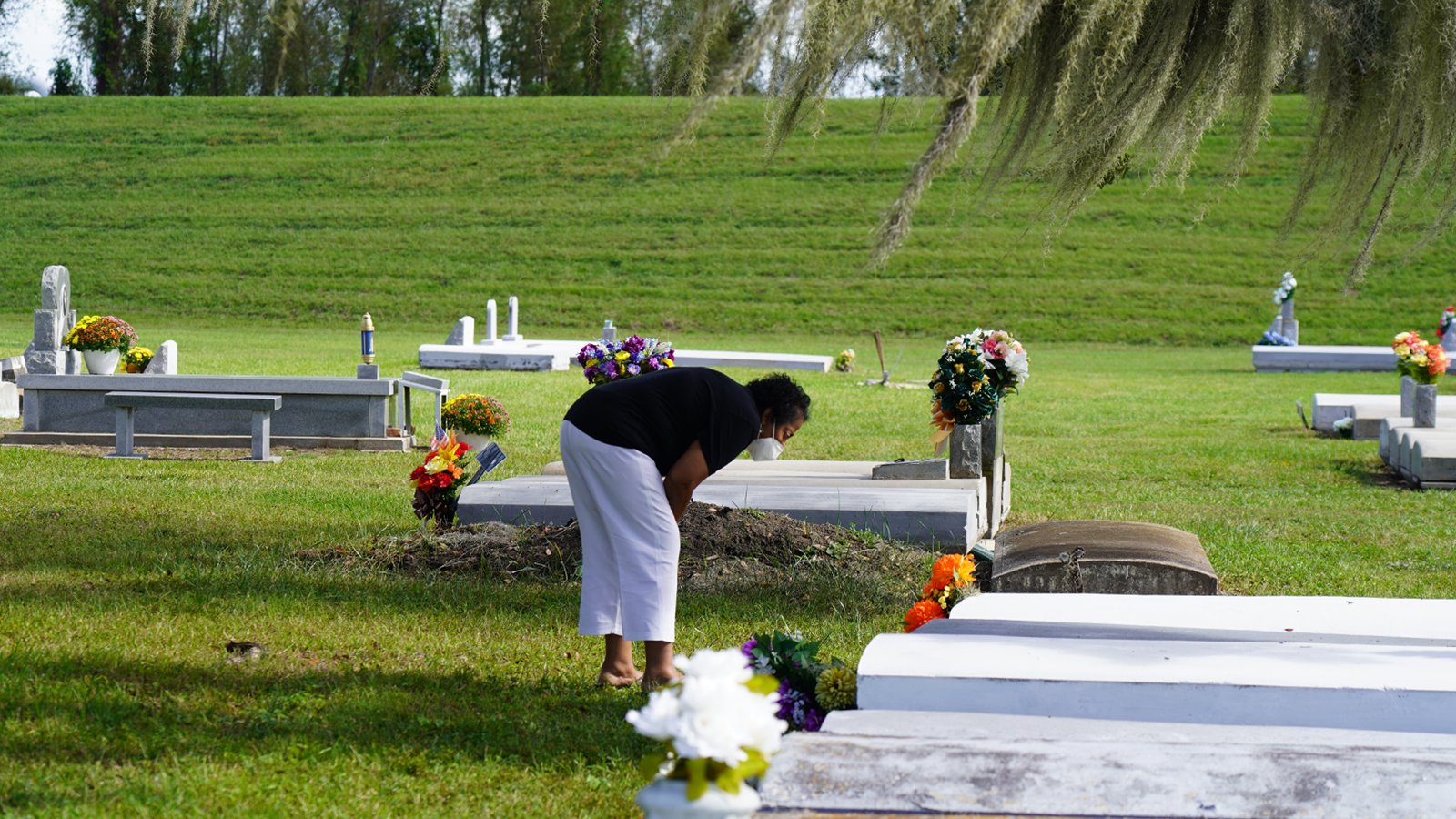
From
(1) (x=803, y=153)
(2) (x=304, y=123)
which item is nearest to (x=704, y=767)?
(1) (x=803, y=153)

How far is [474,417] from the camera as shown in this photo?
1193 centimetres

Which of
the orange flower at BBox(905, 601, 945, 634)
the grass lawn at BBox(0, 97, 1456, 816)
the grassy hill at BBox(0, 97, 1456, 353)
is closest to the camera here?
the grass lawn at BBox(0, 97, 1456, 816)

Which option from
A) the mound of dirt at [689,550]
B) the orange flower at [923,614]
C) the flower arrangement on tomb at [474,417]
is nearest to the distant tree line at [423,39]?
the orange flower at [923,614]

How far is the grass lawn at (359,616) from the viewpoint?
4160 mm

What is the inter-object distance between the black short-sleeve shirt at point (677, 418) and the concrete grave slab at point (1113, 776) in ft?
5.45

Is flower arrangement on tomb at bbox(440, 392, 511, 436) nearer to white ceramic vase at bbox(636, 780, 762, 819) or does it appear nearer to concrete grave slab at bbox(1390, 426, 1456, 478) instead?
concrete grave slab at bbox(1390, 426, 1456, 478)

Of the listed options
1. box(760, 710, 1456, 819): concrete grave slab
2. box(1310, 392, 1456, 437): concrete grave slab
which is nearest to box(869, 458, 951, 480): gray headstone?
box(760, 710, 1456, 819): concrete grave slab

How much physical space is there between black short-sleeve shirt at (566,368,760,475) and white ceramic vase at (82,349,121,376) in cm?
1170

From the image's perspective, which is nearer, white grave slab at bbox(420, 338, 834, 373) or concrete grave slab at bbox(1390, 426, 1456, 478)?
concrete grave slab at bbox(1390, 426, 1456, 478)

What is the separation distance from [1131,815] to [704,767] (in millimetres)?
1047

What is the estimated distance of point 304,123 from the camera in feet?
158

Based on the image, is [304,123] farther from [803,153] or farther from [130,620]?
[130,620]

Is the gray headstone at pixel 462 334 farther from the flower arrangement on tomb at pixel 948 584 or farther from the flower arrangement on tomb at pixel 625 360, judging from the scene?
the flower arrangement on tomb at pixel 948 584

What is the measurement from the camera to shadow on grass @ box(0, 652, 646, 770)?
438cm
